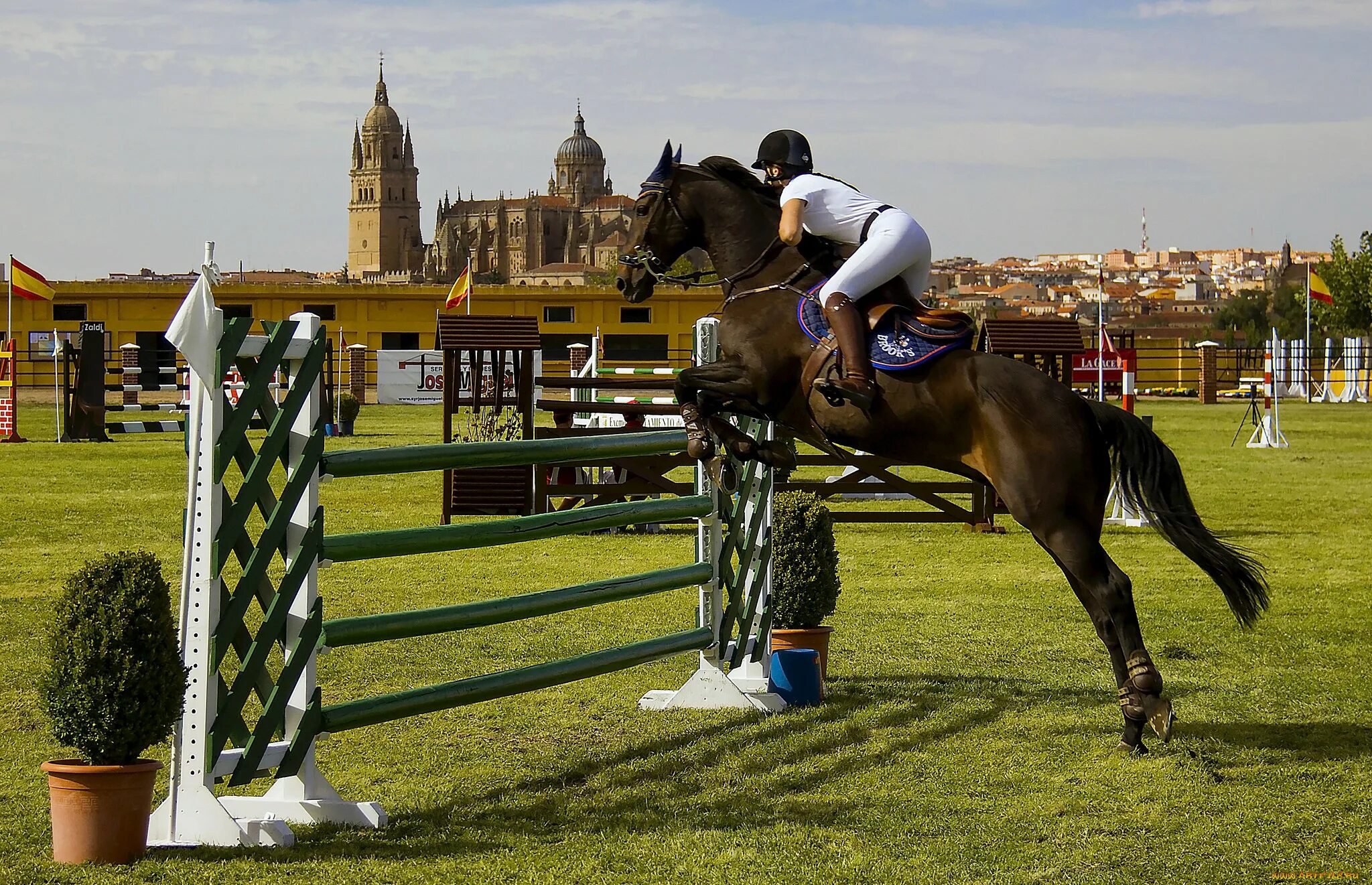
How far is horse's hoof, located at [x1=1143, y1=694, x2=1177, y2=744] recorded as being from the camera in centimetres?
567

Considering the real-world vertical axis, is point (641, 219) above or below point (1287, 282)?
below

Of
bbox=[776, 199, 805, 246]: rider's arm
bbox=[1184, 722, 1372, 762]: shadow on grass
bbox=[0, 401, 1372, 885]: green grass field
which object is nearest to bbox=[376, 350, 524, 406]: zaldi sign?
bbox=[0, 401, 1372, 885]: green grass field

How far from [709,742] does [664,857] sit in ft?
5.04

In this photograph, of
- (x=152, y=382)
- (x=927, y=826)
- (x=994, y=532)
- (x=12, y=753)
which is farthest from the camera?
(x=152, y=382)

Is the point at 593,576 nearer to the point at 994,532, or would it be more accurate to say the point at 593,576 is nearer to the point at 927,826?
the point at 994,532

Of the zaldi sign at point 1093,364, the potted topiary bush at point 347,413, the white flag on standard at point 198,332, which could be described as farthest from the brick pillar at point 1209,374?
the white flag on standard at point 198,332

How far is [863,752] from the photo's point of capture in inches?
231

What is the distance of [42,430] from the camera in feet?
93.0

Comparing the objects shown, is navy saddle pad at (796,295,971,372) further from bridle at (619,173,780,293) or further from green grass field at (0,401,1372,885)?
green grass field at (0,401,1372,885)

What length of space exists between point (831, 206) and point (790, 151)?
1.36 feet

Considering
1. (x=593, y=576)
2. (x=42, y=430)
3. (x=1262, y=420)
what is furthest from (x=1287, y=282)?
(x=593, y=576)

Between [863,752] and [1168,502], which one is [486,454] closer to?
[863,752]

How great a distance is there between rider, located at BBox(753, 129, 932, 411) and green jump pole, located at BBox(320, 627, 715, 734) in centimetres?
131

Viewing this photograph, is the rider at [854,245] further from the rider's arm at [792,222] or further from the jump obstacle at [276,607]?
the jump obstacle at [276,607]
